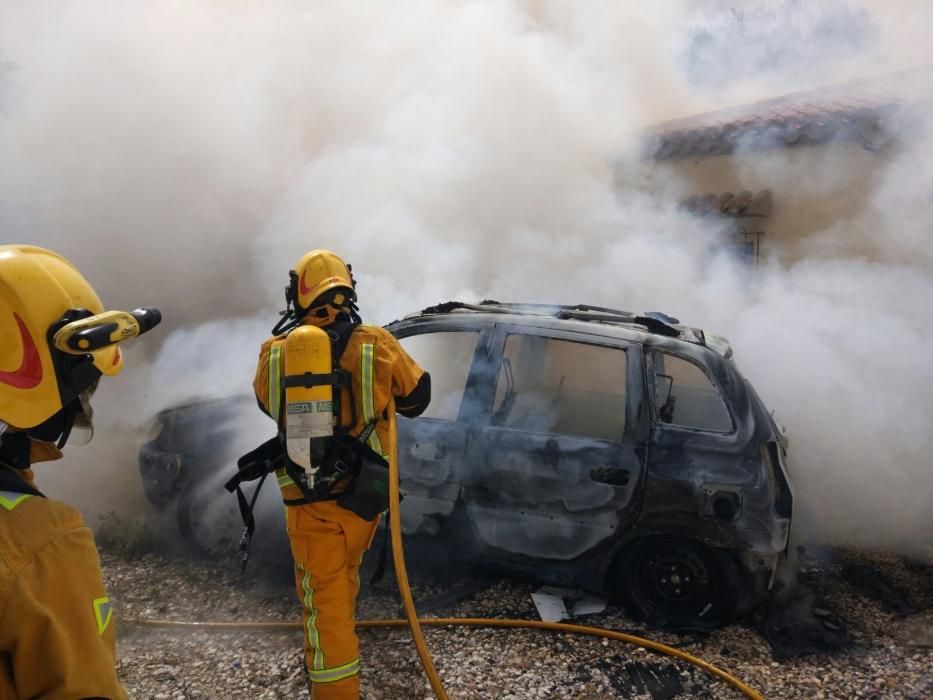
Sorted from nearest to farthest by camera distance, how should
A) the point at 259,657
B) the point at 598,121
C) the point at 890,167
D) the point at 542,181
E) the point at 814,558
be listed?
the point at 259,657, the point at 814,558, the point at 890,167, the point at 542,181, the point at 598,121

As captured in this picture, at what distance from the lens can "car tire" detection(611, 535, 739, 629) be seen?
11.6 feet

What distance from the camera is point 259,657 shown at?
335 cm

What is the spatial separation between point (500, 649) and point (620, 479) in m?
1.01

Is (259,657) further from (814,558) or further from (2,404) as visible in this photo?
(814,558)

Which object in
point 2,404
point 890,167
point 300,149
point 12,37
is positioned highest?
point 12,37

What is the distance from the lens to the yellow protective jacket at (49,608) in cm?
100

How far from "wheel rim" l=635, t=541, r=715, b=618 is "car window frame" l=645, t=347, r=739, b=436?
58 centimetres

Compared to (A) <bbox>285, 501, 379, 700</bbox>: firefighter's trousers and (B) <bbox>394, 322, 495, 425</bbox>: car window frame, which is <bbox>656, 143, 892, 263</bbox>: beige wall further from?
(A) <bbox>285, 501, 379, 700</bbox>: firefighter's trousers

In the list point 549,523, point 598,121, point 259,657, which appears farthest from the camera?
point 598,121

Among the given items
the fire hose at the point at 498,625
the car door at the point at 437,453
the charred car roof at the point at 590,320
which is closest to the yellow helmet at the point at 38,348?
the fire hose at the point at 498,625

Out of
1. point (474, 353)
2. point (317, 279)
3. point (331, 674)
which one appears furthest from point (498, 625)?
point (317, 279)

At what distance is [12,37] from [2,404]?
950cm

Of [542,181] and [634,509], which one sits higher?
[542,181]

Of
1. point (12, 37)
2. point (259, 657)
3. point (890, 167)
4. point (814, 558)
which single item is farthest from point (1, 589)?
point (12, 37)
